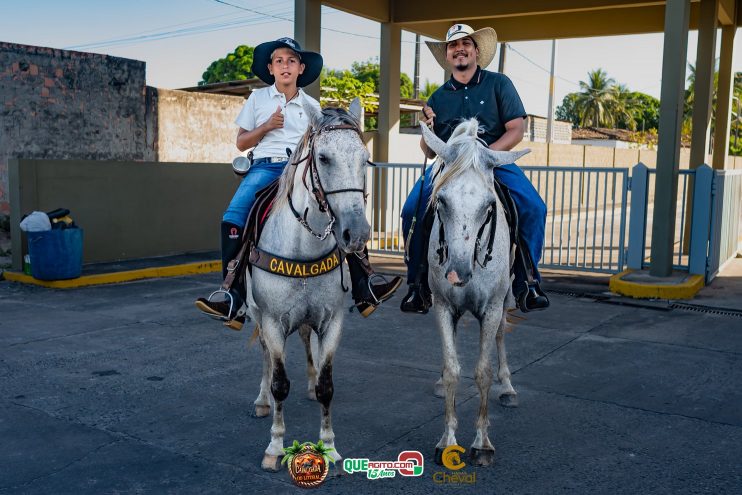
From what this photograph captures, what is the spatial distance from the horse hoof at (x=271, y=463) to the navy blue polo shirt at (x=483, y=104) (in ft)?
8.50

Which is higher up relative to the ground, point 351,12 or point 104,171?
point 351,12

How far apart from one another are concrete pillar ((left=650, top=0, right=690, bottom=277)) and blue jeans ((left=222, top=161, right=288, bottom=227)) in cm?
667

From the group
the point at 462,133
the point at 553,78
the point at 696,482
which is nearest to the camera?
the point at 696,482

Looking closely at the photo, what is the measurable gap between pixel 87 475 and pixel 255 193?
1994 millimetres

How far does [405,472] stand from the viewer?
404 centimetres

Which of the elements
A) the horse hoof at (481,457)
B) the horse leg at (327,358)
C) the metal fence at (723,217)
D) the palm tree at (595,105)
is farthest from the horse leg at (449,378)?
the palm tree at (595,105)

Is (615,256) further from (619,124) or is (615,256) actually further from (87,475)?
(619,124)

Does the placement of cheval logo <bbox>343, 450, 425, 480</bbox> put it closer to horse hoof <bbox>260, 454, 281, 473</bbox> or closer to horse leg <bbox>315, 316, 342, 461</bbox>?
horse leg <bbox>315, 316, 342, 461</bbox>

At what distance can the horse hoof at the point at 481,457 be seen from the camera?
415cm

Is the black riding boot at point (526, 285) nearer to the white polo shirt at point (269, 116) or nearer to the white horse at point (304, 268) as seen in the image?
the white horse at point (304, 268)

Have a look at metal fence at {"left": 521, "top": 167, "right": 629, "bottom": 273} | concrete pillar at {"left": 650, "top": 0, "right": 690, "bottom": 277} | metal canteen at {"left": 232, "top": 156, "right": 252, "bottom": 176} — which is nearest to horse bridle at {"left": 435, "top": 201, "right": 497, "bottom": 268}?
metal canteen at {"left": 232, "top": 156, "right": 252, "bottom": 176}

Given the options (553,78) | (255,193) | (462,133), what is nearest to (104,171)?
(255,193)

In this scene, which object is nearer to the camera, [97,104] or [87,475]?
[87,475]

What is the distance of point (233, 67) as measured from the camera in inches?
2625
